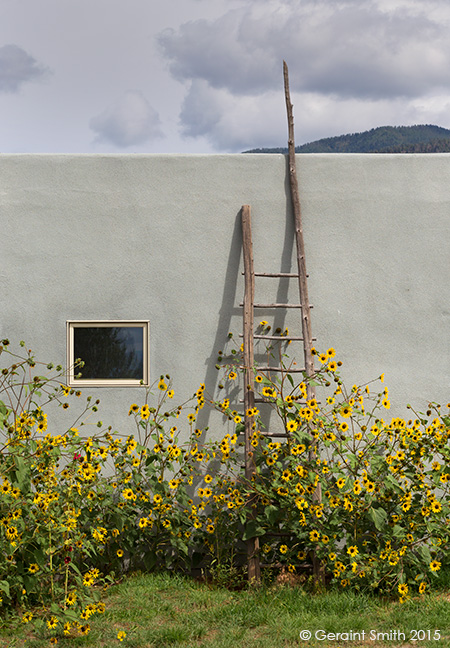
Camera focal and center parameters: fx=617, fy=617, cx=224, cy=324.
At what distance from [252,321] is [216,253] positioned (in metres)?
0.71

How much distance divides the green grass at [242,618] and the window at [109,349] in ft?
5.53

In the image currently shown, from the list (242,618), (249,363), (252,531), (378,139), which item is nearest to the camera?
(242,618)

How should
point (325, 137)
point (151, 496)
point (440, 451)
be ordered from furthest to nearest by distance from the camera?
point (325, 137) → point (151, 496) → point (440, 451)

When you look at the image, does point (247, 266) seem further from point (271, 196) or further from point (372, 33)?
point (372, 33)

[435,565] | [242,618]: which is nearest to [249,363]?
[242,618]

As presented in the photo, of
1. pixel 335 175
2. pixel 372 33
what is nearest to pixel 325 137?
pixel 372 33

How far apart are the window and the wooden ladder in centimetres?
90

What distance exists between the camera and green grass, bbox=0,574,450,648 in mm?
3809

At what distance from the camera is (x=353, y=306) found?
532 centimetres

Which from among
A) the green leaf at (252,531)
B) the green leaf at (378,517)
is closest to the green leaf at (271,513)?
the green leaf at (252,531)

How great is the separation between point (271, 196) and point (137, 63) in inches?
91.6

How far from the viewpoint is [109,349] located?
17.4ft

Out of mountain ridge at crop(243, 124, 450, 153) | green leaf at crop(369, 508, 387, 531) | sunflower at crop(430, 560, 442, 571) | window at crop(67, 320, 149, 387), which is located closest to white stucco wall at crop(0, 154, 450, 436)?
window at crop(67, 320, 149, 387)

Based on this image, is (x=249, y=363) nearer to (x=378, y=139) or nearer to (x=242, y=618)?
(x=242, y=618)
